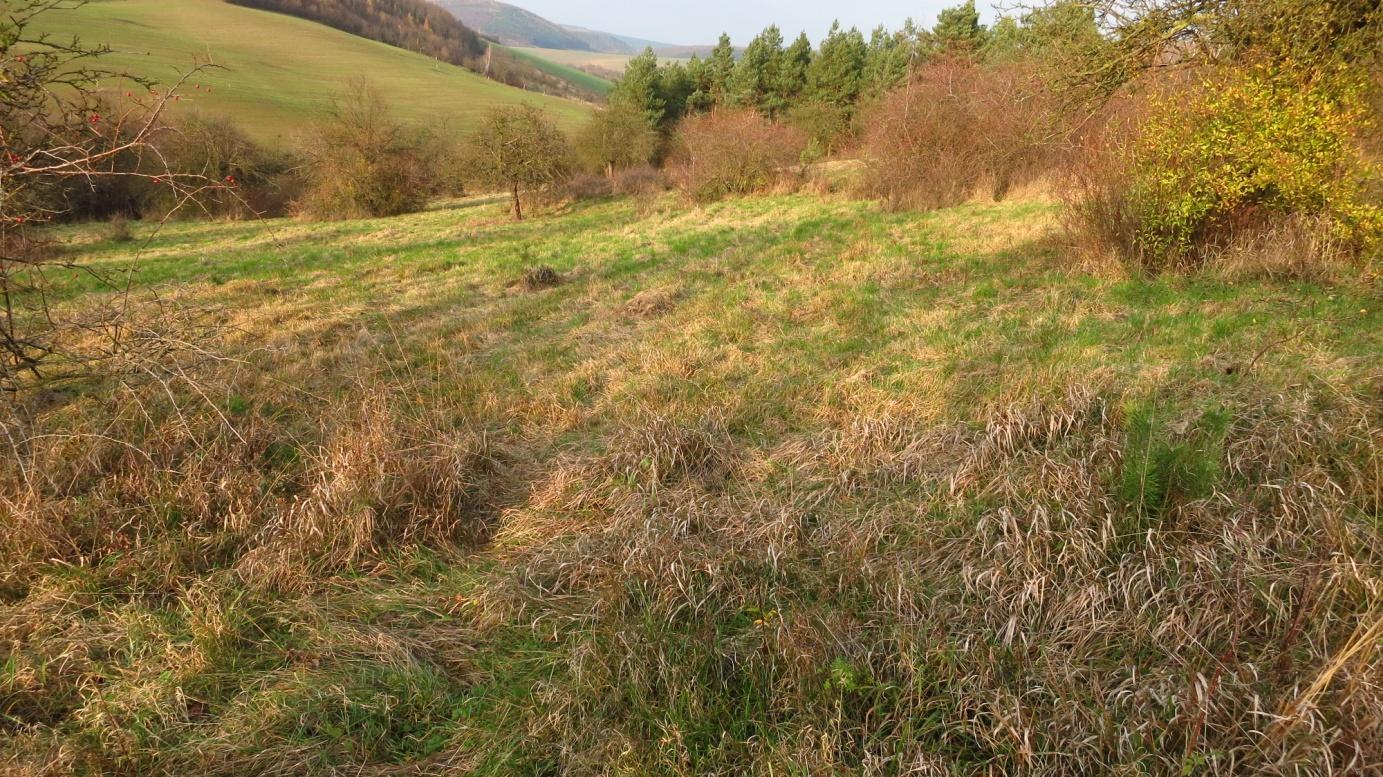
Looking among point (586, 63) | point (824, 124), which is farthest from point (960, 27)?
point (586, 63)

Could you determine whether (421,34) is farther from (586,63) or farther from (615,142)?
(615,142)

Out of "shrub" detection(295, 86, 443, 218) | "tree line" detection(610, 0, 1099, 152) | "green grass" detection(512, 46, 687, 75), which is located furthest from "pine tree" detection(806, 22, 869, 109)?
"green grass" detection(512, 46, 687, 75)

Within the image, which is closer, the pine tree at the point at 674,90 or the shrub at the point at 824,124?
the shrub at the point at 824,124

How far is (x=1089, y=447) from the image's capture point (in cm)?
355

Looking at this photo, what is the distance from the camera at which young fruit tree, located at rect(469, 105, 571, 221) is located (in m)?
21.8

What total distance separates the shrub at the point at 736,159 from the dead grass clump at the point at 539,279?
12268 millimetres

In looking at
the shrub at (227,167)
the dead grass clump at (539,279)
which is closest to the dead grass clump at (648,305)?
the dead grass clump at (539,279)

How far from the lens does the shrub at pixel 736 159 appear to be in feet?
71.3

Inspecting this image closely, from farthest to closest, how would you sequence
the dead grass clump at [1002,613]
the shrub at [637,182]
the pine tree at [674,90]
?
the pine tree at [674,90]
the shrub at [637,182]
the dead grass clump at [1002,613]

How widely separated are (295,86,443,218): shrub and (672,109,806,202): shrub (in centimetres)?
1176

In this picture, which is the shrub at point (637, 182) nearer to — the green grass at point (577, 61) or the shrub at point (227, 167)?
the shrub at point (227, 167)

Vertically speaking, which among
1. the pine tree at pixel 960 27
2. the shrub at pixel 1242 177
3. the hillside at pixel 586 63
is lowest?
the shrub at pixel 1242 177

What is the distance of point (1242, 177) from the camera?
6594 mm

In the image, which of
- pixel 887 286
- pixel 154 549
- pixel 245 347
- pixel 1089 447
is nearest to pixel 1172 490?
pixel 1089 447
